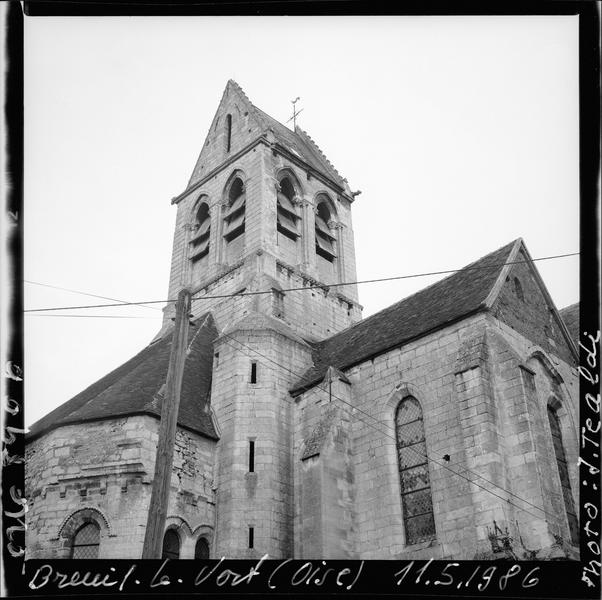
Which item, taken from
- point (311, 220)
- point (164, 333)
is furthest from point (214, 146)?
point (164, 333)

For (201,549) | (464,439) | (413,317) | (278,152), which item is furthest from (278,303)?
(464,439)

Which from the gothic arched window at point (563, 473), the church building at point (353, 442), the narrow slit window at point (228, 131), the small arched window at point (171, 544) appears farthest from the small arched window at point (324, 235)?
the small arched window at point (171, 544)

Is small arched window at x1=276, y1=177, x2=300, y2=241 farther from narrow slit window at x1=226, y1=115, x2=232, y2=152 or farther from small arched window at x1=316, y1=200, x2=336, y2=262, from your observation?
narrow slit window at x1=226, y1=115, x2=232, y2=152

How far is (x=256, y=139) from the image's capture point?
92.4 ft

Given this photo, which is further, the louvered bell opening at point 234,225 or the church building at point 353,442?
the louvered bell opening at point 234,225

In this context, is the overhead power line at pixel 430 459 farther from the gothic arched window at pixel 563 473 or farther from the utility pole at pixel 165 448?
the utility pole at pixel 165 448

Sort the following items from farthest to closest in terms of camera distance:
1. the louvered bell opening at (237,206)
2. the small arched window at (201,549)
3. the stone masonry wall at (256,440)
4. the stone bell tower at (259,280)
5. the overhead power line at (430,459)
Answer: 1. the louvered bell opening at (237,206)
2. the stone bell tower at (259,280)
3. the stone masonry wall at (256,440)
4. the small arched window at (201,549)
5. the overhead power line at (430,459)

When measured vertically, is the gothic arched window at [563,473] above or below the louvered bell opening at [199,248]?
below

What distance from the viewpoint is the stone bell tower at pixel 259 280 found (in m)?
17.7

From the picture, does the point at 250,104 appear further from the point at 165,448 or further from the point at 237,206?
the point at 165,448

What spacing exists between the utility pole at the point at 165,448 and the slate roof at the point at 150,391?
5316 mm

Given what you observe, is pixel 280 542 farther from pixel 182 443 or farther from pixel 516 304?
pixel 516 304

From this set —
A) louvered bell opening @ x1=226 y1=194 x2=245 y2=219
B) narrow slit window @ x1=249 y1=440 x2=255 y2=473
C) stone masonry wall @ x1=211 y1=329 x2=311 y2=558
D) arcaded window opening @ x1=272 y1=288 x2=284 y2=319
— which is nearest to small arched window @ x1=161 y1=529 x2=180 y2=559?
stone masonry wall @ x1=211 y1=329 x2=311 y2=558

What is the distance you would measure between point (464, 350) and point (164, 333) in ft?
44.2
